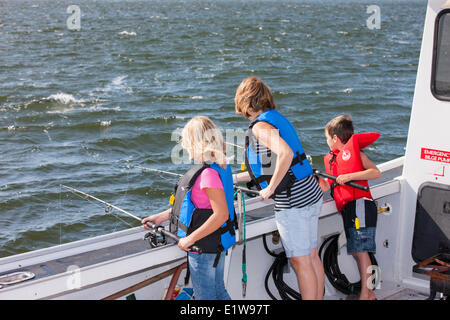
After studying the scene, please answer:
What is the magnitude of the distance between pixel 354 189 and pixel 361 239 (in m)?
0.36

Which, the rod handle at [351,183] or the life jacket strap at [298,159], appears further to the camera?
the rod handle at [351,183]

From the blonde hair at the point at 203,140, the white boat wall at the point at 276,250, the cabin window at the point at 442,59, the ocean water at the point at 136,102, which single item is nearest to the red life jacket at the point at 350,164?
the white boat wall at the point at 276,250

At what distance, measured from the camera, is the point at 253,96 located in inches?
138

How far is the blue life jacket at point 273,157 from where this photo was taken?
352cm

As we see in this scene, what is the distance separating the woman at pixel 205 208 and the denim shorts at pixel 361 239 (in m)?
1.17

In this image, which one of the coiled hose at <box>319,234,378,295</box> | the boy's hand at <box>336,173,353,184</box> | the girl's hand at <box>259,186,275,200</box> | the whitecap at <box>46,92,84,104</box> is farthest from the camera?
the whitecap at <box>46,92,84,104</box>

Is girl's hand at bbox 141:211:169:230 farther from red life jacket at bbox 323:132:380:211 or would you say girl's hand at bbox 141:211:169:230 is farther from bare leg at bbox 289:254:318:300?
red life jacket at bbox 323:132:380:211

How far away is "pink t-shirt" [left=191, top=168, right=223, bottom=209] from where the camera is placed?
3.19 m

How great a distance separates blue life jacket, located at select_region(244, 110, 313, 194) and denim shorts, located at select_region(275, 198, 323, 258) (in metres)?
0.16

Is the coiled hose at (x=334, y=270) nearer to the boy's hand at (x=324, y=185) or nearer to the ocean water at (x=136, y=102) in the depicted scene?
the boy's hand at (x=324, y=185)

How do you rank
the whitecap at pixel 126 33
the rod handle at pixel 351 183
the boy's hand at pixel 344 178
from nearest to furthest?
the rod handle at pixel 351 183 < the boy's hand at pixel 344 178 < the whitecap at pixel 126 33

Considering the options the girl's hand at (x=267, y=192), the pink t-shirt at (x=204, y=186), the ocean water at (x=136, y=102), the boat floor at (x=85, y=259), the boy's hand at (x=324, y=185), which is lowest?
the ocean water at (x=136, y=102)

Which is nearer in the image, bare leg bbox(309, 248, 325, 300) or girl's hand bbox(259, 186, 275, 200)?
girl's hand bbox(259, 186, 275, 200)

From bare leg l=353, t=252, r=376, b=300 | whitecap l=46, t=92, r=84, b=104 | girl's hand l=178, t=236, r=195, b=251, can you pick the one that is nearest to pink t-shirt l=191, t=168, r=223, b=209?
girl's hand l=178, t=236, r=195, b=251
